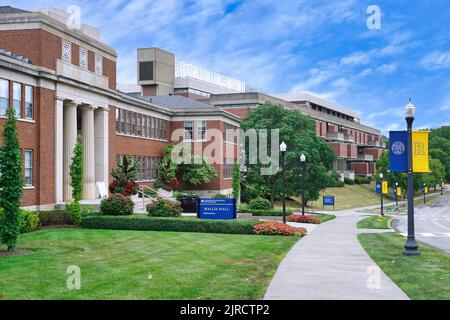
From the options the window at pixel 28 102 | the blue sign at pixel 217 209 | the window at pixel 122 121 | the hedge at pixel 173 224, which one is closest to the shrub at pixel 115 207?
the hedge at pixel 173 224

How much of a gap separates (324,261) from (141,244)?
711cm

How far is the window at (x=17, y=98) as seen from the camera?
2721 cm

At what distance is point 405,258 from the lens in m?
16.9

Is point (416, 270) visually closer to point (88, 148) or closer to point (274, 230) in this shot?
point (274, 230)

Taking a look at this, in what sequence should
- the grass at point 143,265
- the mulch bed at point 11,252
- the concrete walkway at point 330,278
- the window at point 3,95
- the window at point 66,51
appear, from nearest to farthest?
the concrete walkway at point 330,278 → the grass at point 143,265 → the mulch bed at point 11,252 → the window at point 3,95 → the window at point 66,51

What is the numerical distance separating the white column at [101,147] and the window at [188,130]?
13.3 metres

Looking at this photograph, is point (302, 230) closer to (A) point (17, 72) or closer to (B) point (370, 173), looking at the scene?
(A) point (17, 72)

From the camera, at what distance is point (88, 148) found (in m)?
35.9

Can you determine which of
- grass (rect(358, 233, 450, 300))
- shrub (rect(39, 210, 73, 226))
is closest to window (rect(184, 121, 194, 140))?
shrub (rect(39, 210, 73, 226))

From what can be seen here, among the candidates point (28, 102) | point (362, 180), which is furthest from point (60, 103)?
point (362, 180)

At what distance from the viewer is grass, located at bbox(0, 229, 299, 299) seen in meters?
10.9

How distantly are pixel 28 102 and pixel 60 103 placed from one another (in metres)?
2.51

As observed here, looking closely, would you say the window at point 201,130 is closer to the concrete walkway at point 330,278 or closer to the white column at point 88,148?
the white column at point 88,148

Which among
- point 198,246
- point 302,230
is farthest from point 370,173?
point 198,246
